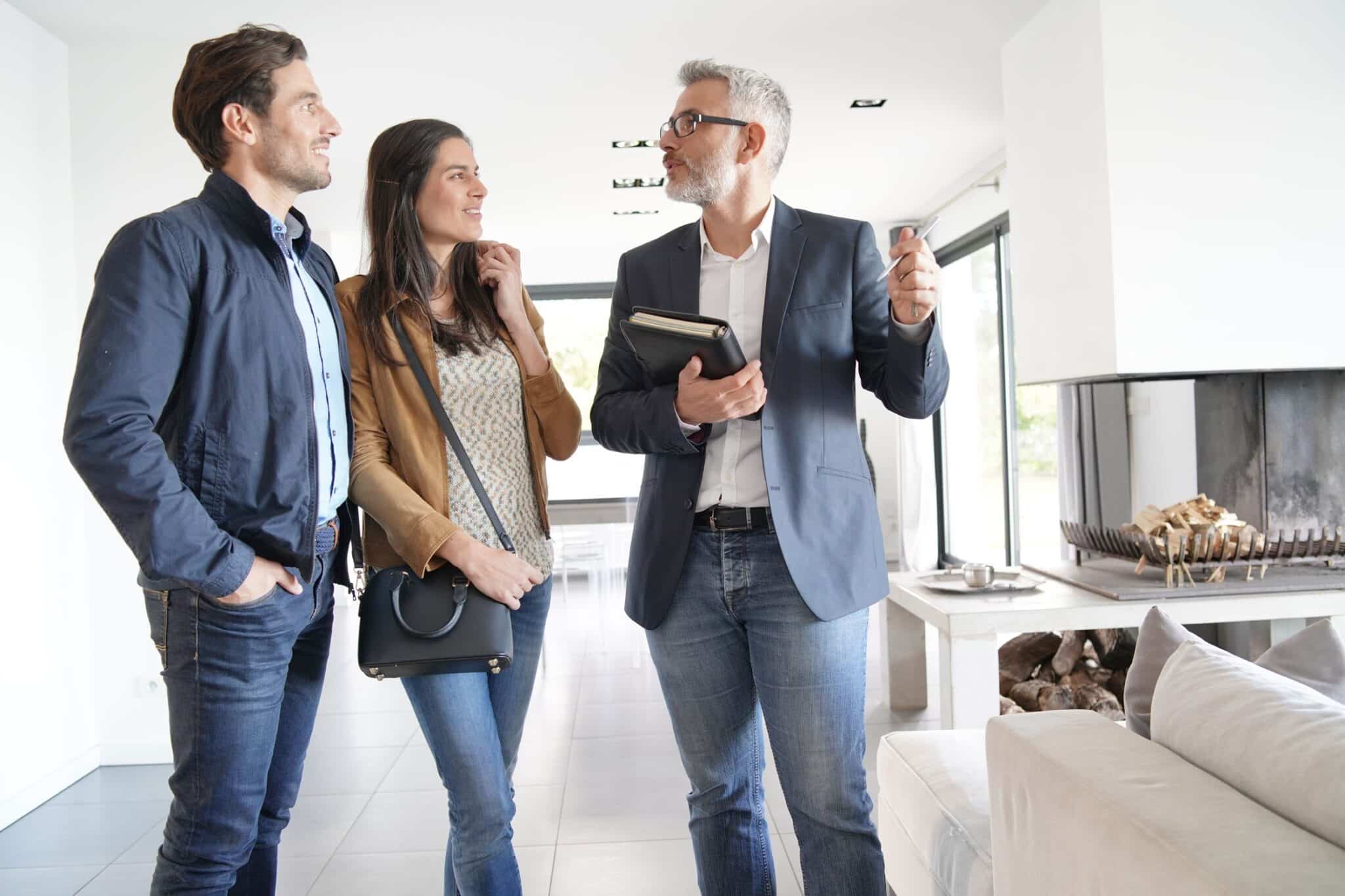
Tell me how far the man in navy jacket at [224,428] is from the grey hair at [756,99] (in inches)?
24.8

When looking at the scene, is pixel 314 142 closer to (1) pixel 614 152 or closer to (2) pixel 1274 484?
(2) pixel 1274 484

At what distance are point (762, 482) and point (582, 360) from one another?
829 centimetres

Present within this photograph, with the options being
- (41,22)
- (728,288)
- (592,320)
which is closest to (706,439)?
(728,288)

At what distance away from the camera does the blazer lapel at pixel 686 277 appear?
68.8 inches

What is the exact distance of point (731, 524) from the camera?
1.64 m

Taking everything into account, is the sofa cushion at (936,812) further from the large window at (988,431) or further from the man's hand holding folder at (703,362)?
the large window at (988,431)

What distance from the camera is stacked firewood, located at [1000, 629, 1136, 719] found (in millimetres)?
3633

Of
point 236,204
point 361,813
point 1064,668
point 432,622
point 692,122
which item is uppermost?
point 692,122

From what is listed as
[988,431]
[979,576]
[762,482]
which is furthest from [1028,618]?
[988,431]

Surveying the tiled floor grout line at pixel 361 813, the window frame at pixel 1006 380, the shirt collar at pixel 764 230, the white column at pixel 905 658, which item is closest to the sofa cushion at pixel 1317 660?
the shirt collar at pixel 764 230

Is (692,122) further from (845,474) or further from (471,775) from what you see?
(471,775)

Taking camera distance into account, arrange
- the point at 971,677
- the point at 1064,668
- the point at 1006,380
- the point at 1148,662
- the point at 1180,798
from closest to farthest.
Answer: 1. the point at 1180,798
2. the point at 1148,662
3. the point at 971,677
4. the point at 1064,668
5. the point at 1006,380

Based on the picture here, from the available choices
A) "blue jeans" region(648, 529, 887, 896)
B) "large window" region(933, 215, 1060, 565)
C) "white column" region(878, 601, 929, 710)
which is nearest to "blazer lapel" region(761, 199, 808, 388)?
"blue jeans" region(648, 529, 887, 896)

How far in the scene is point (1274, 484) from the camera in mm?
3217
